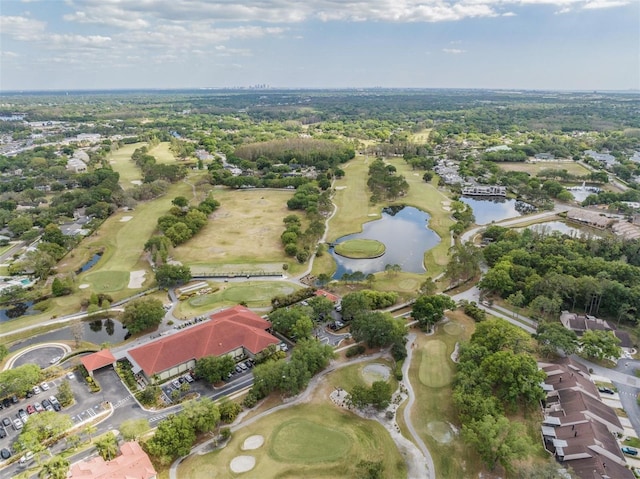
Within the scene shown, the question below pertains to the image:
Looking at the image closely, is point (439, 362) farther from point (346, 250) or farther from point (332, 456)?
point (346, 250)

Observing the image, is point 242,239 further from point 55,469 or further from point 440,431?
point 440,431

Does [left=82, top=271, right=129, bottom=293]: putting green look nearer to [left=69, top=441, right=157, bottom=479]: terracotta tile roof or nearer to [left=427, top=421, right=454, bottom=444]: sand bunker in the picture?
[left=69, top=441, right=157, bottom=479]: terracotta tile roof

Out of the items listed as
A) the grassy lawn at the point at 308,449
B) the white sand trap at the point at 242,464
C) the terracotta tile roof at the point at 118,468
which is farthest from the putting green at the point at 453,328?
the terracotta tile roof at the point at 118,468

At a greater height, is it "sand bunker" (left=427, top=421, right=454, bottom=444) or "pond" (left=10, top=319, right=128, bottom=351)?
"sand bunker" (left=427, top=421, right=454, bottom=444)

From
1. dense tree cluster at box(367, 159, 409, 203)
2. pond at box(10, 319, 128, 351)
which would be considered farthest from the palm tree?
dense tree cluster at box(367, 159, 409, 203)

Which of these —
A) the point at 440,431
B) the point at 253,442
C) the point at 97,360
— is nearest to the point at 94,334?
the point at 97,360

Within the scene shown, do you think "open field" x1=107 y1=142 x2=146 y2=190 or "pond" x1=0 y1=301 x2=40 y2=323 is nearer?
"pond" x1=0 y1=301 x2=40 y2=323
